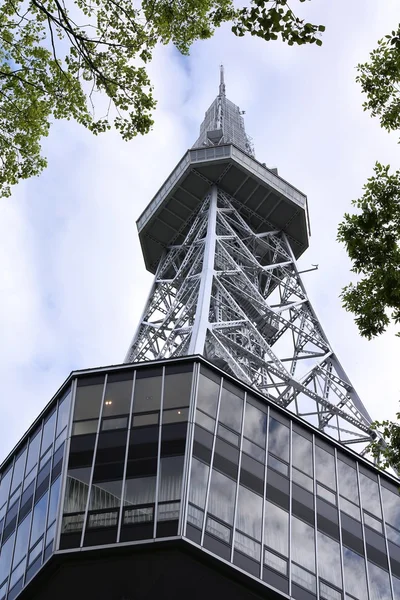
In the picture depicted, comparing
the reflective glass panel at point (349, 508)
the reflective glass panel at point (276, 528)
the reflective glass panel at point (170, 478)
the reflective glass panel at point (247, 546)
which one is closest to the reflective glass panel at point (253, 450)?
the reflective glass panel at point (276, 528)

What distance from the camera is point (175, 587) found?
3036 centimetres

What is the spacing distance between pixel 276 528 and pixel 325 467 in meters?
4.73

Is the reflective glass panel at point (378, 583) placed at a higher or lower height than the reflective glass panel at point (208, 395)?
lower

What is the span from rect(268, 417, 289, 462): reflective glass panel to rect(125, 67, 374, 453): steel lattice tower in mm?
16325

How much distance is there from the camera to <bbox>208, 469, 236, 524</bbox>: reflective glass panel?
3105 centimetres

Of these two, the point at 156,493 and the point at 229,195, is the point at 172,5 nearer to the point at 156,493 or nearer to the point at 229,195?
the point at 156,493

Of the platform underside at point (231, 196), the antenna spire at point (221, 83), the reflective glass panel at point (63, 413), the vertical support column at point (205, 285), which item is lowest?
the reflective glass panel at point (63, 413)

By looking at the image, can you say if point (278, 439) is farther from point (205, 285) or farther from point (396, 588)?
point (205, 285)

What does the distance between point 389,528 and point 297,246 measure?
38267mm

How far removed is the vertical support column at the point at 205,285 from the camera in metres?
47.2

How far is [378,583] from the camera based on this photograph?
33938mm

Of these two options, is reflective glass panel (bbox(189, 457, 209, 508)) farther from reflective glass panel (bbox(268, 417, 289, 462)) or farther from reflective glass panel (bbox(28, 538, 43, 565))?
reflective glass panel (bbox(28, 538, 43, 565))

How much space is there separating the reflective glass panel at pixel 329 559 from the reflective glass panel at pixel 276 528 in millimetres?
1596

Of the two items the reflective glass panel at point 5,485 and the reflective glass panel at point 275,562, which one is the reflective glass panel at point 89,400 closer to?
the reflective glass panel at point 5,485
